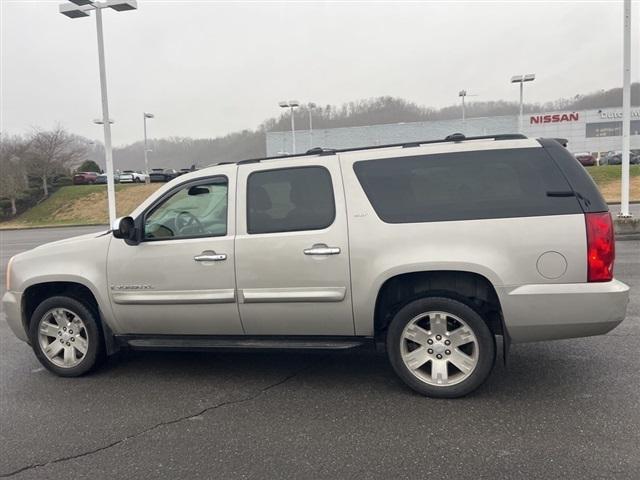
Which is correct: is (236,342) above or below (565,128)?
below

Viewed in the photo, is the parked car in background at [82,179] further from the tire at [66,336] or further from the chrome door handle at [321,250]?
the chrome door handle at [321,250]

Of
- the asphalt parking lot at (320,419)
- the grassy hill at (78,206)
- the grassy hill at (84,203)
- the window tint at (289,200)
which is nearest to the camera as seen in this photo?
the asphalt parking lot at (320,419)

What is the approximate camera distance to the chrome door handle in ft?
13.1

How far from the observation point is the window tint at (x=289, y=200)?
4.14 metres

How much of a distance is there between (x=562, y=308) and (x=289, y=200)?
2151mm

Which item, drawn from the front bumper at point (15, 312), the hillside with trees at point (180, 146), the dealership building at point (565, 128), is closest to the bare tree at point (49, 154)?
the hillside with trees at point (180, 146)

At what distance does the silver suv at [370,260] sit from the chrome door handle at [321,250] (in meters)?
0.02

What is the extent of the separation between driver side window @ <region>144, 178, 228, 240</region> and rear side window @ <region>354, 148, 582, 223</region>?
1.22 meters

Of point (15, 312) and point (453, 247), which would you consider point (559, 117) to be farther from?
point (15, 312)

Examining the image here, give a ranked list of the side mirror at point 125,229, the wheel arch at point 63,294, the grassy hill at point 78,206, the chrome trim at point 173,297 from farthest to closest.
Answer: the grassy hill at point 78,206 < the wheel arch at point 63,294 < the side mirror at point 125,229 < the chrome trim at point 173,297

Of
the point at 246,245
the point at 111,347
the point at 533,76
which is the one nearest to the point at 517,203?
the point at 246,245

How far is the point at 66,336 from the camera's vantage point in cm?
481

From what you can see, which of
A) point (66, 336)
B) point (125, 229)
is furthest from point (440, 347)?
point (66, 336)

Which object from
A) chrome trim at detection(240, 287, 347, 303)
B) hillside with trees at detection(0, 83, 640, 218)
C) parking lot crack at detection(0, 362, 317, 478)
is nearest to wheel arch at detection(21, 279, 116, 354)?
parking lot crack at detection(0, 362, 317, 478)
